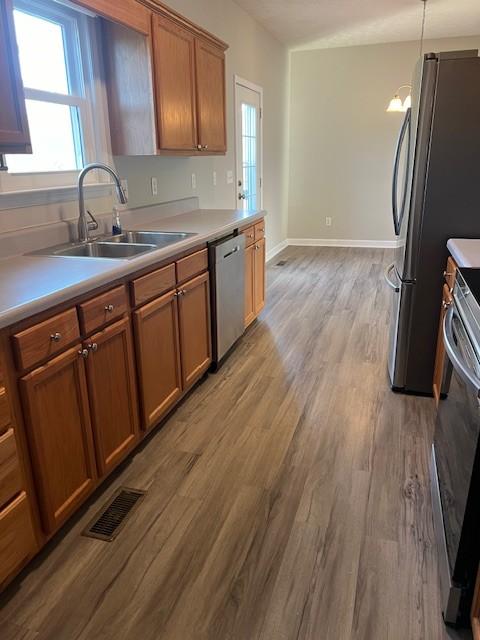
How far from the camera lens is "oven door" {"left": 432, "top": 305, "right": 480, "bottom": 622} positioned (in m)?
1.29

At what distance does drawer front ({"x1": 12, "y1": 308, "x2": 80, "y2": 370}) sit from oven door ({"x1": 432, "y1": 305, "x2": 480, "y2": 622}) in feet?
4.10

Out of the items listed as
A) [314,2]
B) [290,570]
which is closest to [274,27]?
[314,2]

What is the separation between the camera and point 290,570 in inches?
64.1

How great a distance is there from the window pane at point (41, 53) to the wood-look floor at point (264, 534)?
1.84 metres

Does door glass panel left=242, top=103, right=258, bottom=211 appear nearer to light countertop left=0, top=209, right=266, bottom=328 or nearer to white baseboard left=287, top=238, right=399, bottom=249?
white baseboard left=287, top=238, right=399, bottom=249

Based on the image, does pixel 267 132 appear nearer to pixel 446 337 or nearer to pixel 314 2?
pixel 314 2

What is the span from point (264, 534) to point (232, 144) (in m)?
3.86

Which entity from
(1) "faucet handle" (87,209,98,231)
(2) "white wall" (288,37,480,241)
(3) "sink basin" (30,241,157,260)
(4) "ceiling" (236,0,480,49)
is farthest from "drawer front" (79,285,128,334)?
(2) "white wall" (288,37,480,241)

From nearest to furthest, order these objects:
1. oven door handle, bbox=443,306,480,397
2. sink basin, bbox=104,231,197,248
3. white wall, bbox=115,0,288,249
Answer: oven door handle, bbox=443,306,480,397 → sink basin, bbox=104,231,197,248 → white wall, bbox=115,0,288,249

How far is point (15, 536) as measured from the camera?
57.8 inches

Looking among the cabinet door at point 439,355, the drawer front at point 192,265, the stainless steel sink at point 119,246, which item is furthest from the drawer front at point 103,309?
the cabinet door at point 439,355

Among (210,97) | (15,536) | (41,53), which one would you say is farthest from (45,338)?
(210,97)

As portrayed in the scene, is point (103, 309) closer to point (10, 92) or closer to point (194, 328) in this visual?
point (10, 92)

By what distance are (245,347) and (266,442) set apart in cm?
122
